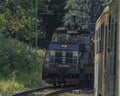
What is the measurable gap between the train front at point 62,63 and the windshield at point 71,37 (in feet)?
1.67

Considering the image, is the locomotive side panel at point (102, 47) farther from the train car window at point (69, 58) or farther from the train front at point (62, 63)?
the train car window at point (69, 58)

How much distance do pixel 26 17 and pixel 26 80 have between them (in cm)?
1109

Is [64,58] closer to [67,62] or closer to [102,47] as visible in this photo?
[67,62]

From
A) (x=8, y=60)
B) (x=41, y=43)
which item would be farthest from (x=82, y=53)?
(x=41, y=43)

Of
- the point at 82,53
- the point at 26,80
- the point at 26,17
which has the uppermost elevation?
the point at 26,17

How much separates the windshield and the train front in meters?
0.51

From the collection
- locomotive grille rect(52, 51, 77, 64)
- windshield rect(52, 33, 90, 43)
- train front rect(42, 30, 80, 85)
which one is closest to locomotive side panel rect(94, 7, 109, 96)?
train front rect(42, 30, 80, 85)

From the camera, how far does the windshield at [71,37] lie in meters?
28.5

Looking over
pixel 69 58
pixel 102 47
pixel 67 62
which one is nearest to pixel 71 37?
pixel 69 58

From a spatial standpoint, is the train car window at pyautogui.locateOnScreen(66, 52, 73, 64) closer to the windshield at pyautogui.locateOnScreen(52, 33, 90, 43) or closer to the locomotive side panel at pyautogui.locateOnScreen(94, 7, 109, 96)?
the windshield at pyautogui.locateOnScreen(52, 33, 90, 43)

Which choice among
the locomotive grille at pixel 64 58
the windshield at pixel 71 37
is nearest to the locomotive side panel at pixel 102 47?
the locomotive grille at pixel 64 58

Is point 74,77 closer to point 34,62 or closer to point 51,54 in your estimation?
point 51,54

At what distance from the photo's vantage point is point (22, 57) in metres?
36.9

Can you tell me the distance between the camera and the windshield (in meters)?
28.5
